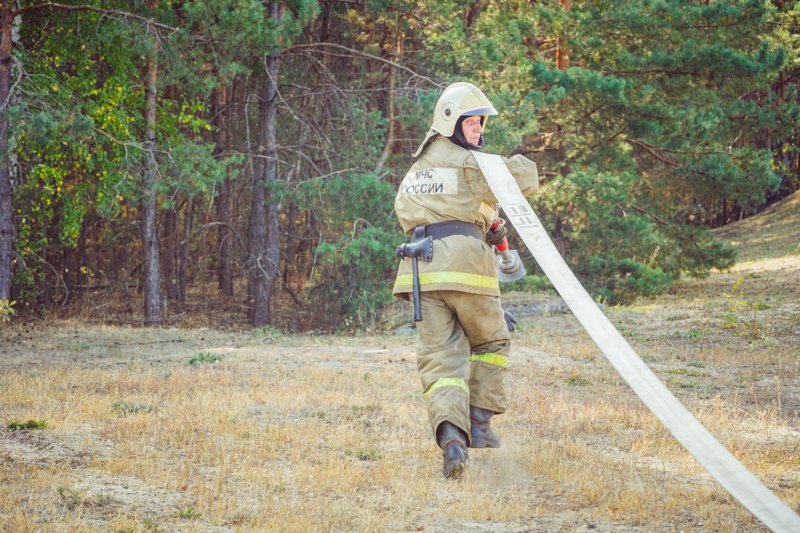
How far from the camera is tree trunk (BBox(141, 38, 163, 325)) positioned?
14.8m

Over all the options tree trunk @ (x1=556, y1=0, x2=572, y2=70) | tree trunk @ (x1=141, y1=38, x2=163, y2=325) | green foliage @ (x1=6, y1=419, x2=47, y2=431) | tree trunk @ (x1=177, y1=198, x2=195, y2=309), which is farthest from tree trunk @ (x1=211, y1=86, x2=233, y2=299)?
green foliage @ (x1=6, y1=419, x2=47, y2=431)

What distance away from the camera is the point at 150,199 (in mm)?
15438

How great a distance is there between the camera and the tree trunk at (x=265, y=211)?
17.5 meters

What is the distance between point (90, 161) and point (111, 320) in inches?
171

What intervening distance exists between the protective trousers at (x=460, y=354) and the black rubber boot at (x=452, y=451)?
0.18ft

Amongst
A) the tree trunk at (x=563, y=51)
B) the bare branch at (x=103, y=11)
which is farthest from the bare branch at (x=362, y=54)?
the tree trunk at (x=563, y=51)

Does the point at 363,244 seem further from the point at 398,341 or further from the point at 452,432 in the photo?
the point at 452,432

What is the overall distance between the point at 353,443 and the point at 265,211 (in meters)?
13.1

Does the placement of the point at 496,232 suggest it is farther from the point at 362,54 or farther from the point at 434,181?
the point at 362,54

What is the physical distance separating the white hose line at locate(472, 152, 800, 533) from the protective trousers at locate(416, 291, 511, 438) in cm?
83

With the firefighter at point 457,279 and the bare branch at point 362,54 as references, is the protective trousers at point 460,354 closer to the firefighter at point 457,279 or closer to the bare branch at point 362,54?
the firefighter at point 457,279

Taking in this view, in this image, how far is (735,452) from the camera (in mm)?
5988

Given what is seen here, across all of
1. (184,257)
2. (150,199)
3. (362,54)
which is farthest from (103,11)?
(184,257)

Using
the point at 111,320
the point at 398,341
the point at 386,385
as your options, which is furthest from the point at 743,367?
the point at 111,320
